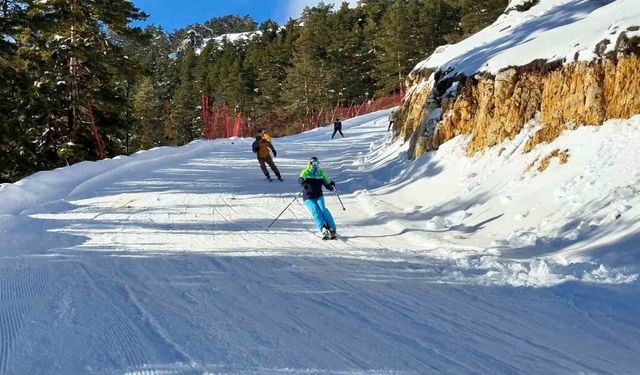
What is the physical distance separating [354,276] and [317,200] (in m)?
3.09

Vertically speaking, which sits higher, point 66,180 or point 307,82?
point 307,82

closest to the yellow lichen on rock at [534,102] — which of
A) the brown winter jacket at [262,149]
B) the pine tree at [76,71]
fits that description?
the brown winter jacket at [262,149]

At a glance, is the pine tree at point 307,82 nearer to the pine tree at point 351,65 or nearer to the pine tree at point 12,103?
the pine tree at point 351,65

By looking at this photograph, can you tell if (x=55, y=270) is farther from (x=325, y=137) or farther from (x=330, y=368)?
(x=325, y=137)

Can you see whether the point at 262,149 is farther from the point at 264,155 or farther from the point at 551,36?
the point at 551,36

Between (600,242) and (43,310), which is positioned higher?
(43,310)

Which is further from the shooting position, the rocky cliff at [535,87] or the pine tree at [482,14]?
the pine tree at [482,14]

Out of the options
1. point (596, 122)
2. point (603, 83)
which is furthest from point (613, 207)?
point (603, 83)

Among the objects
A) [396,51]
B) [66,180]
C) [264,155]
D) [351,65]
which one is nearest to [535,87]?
[264,155]

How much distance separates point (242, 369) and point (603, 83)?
9290mm

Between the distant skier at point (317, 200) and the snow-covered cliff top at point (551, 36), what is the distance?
6.03m

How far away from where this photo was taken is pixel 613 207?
306 inches

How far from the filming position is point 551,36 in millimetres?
13312

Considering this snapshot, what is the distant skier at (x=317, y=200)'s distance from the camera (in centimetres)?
927
